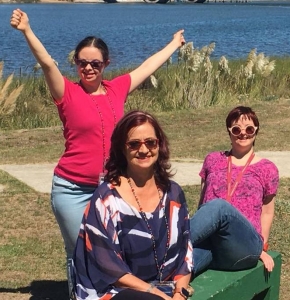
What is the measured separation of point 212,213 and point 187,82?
8.71 m

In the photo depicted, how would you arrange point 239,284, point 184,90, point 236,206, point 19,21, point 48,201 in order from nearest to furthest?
point 19,21, point 239,284, point 236,206, point 48,201, point 184,90

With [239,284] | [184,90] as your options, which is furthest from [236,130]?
[184,90]

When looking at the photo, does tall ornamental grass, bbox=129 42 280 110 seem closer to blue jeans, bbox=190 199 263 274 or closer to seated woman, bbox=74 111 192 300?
blue jeans, bbox=190 199 263 274

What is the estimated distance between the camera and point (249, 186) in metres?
4.01

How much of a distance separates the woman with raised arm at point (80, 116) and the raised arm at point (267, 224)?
982 millimetres

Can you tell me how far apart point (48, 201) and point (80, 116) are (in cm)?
298

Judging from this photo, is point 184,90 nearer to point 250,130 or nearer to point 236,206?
point 250,130

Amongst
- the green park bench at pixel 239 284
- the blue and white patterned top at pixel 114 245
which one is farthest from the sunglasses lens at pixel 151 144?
the green park bench at pixel 239 284

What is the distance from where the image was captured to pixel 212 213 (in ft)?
11.9

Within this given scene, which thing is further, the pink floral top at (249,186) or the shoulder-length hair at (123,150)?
the pink floral top at (249,186)

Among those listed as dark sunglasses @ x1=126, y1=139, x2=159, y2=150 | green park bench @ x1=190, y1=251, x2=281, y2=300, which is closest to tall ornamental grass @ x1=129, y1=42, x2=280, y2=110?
green park bench @ x1=190, y1=251, x2=281, y2=300

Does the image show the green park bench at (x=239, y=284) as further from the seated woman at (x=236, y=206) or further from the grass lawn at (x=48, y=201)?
the grass lawn at (x=48, y=201)

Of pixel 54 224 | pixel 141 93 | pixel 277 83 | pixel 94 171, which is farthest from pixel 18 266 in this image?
pixel 277 83

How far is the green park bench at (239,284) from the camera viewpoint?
11.7 feet
